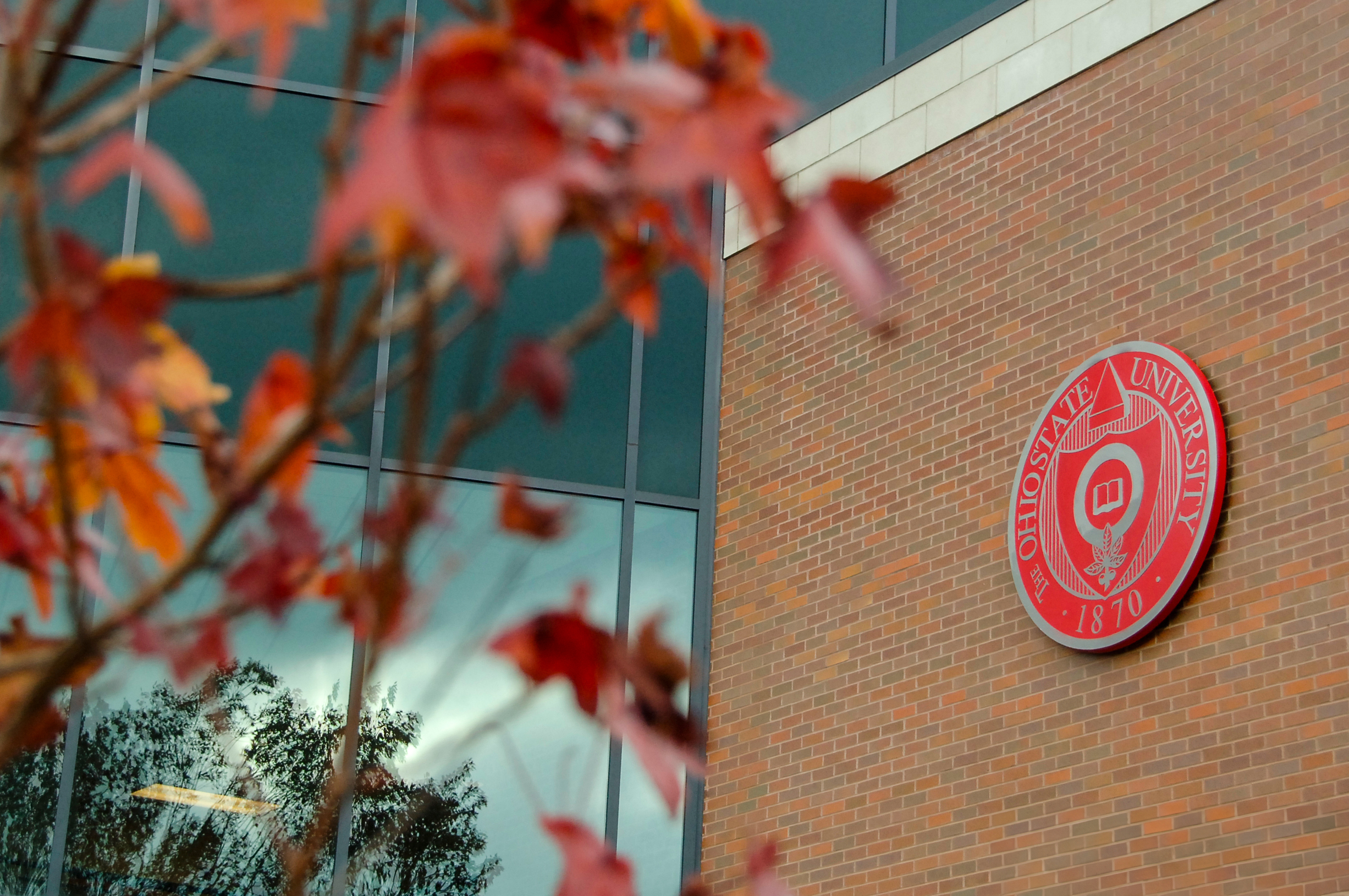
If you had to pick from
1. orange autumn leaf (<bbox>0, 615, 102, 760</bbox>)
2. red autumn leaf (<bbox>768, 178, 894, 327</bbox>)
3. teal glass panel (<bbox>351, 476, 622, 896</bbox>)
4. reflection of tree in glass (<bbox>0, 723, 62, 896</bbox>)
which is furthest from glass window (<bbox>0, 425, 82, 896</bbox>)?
red autumn leaf (<bbox>768, 178, 894, 327</bbox>)

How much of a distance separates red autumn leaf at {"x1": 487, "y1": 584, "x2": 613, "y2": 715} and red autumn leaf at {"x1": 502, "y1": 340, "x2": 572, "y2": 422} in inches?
9.3

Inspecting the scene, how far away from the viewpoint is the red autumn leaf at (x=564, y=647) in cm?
158

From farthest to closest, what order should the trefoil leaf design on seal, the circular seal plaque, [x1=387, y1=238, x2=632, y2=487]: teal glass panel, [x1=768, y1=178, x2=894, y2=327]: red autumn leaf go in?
[x1=387, y1=238, x2=632, y2=487]: teal glass panel < the trefoil leaf design on seal < the circular seal plaque < [x1=768, y1=178, x2=894, y2=327]: red autumn leaf

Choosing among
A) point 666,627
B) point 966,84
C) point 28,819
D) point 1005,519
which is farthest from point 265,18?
point 28,819

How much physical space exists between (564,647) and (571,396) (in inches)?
394

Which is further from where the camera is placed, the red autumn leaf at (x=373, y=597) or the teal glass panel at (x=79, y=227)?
the teal glass panel at (x=79, y=227)

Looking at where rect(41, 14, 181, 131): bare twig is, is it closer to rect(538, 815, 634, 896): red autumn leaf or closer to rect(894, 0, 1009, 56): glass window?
rect(538, 815, 634, 896): red autumn leaf

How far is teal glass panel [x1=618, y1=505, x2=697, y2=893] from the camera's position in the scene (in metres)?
11.1

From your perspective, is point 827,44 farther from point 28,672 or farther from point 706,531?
point 28,672

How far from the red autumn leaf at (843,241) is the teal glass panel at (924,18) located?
10.6 metres

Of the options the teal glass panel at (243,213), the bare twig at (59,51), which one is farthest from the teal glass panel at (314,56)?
the bare twig at (59,51)

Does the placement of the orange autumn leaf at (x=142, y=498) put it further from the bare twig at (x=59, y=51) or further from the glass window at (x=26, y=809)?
the glass window at (x=26, y=809)

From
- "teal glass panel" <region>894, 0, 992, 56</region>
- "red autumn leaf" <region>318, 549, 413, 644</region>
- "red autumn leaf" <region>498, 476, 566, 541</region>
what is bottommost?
"red autumn leaf" <region>318, 549, 413, 644</region>

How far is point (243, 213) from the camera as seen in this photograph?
38.0 ft
